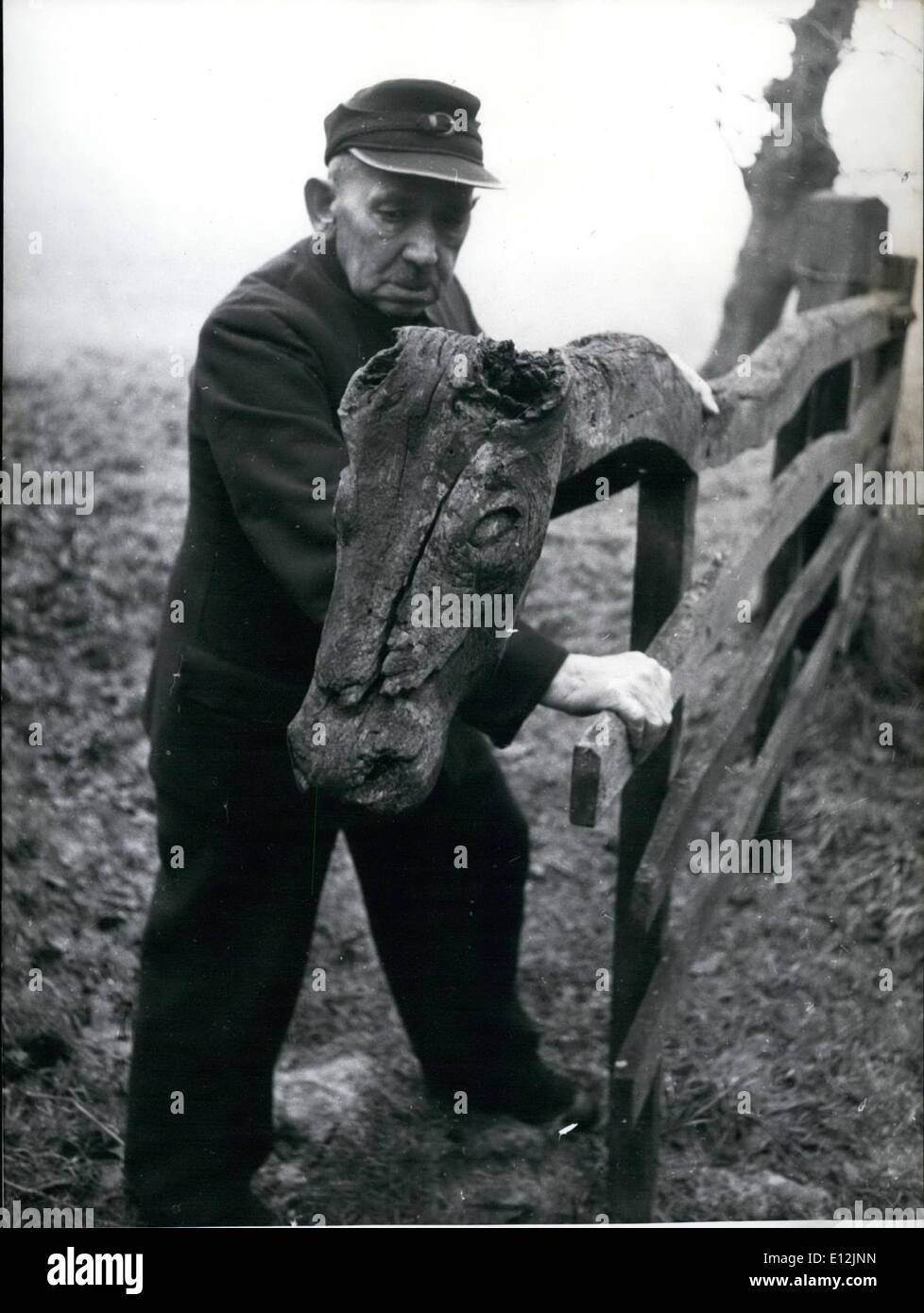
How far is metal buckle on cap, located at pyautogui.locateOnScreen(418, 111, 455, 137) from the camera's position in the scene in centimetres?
247

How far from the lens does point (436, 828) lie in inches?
120

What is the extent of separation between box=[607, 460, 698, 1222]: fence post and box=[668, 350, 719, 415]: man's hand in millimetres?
142

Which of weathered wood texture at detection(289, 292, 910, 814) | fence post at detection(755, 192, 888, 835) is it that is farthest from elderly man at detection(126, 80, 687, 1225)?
fence post at detection(755, 192, 888, 835)

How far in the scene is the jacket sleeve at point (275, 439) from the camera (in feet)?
7.59

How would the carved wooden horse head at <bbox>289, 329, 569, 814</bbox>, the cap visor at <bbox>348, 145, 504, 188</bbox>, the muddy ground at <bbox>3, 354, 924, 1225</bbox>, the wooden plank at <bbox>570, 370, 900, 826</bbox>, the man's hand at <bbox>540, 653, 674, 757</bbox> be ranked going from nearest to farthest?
the carved wooden horse head at <bbox>289, 329, 569, 814</bbox> → the wooden plank at <bbox>570, 370, 900, 826</bbox> → the man's hand at <bbox>540, 653, 674, 757</bbox> → the cap visor at <bbox>348, 145, 504, 188</bbox> → the muddy ground at <bbox>3, 354, 924, 1225</bbox>

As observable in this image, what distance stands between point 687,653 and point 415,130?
3.39 ft

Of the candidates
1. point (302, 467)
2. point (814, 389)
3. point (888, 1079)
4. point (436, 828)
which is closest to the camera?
point (302, 467)

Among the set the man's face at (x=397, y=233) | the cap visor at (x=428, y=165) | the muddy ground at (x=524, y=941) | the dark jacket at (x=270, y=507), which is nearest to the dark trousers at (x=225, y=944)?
the dark jacket at (x=270, y=507)

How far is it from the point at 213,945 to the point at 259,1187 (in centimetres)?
69

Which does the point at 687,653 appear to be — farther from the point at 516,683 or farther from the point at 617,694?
the point at 516,683

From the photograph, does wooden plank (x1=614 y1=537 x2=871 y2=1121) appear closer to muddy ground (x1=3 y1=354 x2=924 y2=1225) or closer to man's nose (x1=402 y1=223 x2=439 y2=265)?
muddy ground (x1=3 y1=354 x2=924 y2=1225)

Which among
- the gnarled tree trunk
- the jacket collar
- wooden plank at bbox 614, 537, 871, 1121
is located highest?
the gnarled tree trunk
